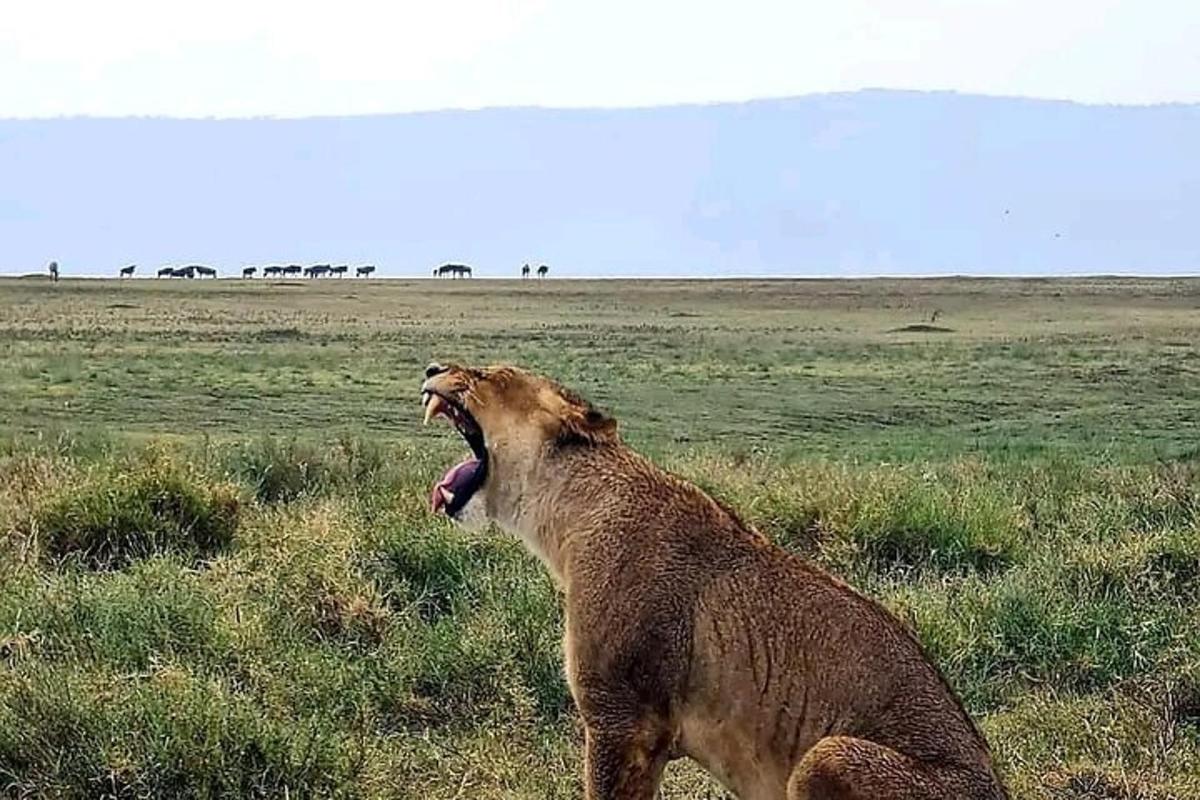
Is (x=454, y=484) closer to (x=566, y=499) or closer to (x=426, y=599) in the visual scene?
(x=566, y=499)

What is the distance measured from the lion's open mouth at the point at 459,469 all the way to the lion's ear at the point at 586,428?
238 mm

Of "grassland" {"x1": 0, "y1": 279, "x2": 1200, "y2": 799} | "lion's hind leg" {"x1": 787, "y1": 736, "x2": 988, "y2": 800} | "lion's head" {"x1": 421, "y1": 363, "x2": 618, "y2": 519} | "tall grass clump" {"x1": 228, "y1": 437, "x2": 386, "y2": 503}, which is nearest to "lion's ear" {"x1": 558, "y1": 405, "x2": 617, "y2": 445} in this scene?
"lion's head" {"x1": 421, "y1": 363, "x2": 618, "y2": 519}

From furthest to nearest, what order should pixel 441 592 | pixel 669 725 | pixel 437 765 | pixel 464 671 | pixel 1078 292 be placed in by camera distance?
pixel 1078 292
pixel 441 592
pixel 464 671
pixel 437 765
pixel 669 725

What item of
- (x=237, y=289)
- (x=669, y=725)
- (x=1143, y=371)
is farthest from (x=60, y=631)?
(x=237, y=289)

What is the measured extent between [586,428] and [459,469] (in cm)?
39

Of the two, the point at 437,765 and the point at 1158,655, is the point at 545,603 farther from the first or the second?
the point at 1158,655

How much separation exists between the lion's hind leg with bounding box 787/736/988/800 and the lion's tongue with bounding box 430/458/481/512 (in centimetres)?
134

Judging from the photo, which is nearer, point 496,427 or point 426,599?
point 496,427

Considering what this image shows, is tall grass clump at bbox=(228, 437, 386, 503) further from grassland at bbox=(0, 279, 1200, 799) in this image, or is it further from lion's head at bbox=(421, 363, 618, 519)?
lion's head at bbox=(421, 363, 618, 519)

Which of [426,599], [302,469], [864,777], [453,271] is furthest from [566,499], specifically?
[453,271]

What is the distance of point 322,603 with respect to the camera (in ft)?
26.3

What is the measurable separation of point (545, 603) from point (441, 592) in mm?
916

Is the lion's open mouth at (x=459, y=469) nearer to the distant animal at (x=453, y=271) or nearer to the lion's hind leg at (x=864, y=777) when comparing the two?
the lion's hind leg at (x=864, y=777)

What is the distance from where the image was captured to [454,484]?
4871 mm
